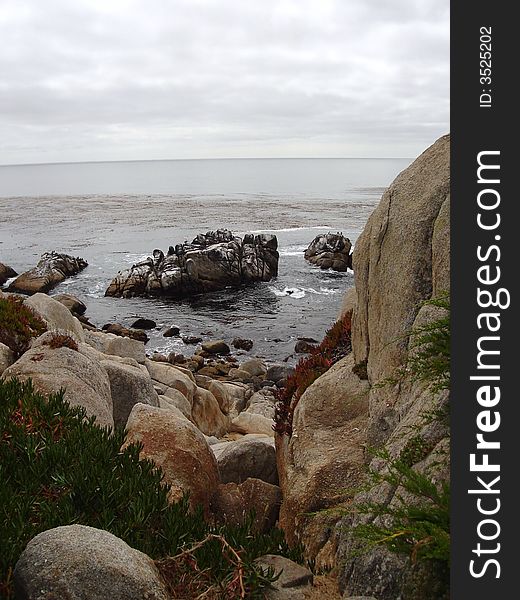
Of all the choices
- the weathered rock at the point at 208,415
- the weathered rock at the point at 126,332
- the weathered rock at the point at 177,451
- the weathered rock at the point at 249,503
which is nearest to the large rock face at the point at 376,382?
the weathered rock at the point at 249,503

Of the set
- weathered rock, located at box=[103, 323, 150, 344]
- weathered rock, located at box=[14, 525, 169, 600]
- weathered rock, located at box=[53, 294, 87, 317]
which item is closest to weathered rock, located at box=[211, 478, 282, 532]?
weathered rock, located at box=[14, 525, 169, 600]

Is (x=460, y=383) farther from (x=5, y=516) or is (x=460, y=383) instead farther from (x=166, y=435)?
(x=166, y=435)

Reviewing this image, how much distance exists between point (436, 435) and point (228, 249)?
41.2 meters

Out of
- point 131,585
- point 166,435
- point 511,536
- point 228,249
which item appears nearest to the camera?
point 511,536

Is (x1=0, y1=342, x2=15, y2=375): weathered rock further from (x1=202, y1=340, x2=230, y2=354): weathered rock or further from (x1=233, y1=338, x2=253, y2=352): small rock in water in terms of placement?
(x1=233, y1=338, x2=253, y2=352): small rock in water

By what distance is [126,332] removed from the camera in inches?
1331

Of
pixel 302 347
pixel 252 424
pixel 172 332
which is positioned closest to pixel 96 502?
pixel 252 424

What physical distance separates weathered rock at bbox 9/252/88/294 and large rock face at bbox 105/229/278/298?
4.57 m

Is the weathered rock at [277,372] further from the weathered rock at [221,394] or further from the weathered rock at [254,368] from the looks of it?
the weathered rock at [221,394]

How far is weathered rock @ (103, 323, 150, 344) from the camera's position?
109 ft

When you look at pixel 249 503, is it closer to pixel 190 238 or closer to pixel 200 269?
pixel 200 269

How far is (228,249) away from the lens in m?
46.8

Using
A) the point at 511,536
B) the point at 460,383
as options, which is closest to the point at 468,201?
the point at 460,383

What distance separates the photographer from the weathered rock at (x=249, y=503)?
884 cm
